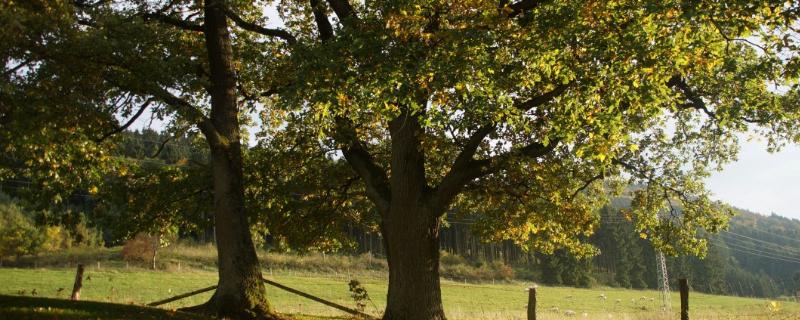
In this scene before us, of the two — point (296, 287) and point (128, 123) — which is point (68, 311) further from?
point (296, 287)

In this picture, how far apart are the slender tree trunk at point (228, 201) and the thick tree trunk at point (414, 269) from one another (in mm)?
3252

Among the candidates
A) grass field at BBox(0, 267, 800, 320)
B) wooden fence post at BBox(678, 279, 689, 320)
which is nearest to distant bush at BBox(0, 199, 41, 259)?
grass field at BBox(0, 267, 800, 320)

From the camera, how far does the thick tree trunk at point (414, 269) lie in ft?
51.0

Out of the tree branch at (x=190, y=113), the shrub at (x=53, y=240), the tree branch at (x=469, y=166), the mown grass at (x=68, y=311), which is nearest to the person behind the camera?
the mown grass at (x=68, y=311)

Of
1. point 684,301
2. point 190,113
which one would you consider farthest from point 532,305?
point 190,113

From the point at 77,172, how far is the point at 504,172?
1143 cm

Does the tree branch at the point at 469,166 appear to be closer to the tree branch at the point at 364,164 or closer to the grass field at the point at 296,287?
the tree branch at the point at 364,164

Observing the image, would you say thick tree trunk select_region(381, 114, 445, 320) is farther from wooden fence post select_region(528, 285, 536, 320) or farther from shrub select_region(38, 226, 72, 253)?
shrub select_region(38, 226, 72, 253)

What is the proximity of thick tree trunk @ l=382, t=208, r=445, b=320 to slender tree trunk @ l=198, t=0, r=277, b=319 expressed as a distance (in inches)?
128

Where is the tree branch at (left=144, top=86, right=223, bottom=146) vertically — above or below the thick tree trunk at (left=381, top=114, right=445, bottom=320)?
above

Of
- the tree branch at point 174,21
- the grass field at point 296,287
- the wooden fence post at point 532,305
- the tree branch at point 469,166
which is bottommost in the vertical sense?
the grass field at point 296,287

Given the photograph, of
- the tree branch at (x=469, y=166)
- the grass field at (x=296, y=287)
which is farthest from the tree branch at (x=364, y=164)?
the grass field at (x=296, y=287)

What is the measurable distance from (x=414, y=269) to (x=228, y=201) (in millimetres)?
5113

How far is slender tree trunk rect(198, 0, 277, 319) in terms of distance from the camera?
48.4 ft
